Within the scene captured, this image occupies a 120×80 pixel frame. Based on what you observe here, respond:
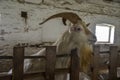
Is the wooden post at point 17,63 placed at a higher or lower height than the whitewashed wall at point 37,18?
lower

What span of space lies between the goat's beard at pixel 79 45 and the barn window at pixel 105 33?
2514mm

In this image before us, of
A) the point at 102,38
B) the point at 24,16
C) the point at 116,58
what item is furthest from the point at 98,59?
the point at 102,38

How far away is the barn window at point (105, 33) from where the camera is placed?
4727 mm

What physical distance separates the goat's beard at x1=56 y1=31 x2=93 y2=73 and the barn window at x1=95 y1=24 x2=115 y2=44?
99.0 inches

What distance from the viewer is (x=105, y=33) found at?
15.9ft

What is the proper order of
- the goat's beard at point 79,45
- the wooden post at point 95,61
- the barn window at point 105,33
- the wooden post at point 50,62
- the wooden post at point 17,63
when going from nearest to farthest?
the wooden post at point 17,63, the wooden post at point 50,62, the wooden post at point 95,61, the goat's beard at point 79,45, the barn window at point 105,33

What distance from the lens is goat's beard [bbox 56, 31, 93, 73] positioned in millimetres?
2117

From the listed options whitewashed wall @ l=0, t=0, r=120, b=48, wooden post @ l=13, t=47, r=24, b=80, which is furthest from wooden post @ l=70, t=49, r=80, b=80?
whitewashed wall @ l=0, t=0, r=120, b=48

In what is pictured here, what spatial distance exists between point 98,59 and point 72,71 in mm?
349

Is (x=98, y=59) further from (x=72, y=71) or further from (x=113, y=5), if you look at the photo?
(x=113, y=5)

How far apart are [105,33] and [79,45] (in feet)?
9.37

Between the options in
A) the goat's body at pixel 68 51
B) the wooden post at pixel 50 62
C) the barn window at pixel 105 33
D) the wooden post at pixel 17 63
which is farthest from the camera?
the barn window at pixel 105 33

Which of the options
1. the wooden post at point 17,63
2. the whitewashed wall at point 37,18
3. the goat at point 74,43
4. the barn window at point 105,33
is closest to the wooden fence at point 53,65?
the wooden post at point 17,63

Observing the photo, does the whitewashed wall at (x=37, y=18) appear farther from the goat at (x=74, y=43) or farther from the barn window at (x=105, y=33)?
the goat at (x=74, y=43)
